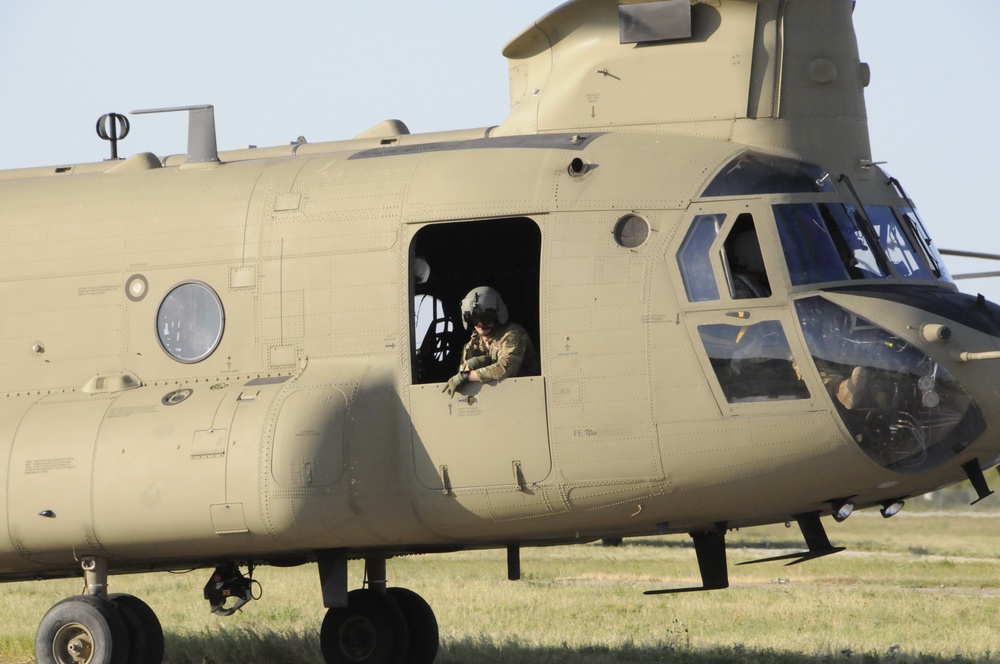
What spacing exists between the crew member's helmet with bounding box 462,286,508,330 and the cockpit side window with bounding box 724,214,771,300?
1652 mm

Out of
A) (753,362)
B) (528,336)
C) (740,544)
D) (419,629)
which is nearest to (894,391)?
(753,362)

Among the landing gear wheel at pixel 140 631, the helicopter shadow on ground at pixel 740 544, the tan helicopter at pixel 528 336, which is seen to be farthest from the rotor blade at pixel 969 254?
the helicopter shadow on ground at pixel 740 544

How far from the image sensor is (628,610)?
655 inches

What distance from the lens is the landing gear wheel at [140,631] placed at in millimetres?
9094

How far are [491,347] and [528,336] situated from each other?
10.6 inches

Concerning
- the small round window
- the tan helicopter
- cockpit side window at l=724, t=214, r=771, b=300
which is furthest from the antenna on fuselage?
cockpit side window at l=724, t=214, r=771, b=300

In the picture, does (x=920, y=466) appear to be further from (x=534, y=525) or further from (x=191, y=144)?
(x=191, y=144)

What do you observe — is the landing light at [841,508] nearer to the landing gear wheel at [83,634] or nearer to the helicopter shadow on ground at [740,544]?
the landing gear wheel at [83,634]

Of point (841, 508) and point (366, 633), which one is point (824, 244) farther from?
point (366, 633)

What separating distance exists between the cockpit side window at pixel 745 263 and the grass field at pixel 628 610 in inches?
181

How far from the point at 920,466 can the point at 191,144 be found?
598cm

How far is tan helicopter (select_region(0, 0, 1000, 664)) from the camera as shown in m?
8.10

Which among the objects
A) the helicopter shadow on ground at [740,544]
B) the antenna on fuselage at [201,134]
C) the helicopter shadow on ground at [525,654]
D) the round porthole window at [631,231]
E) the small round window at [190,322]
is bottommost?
the helicopter shadow on ground at [740,544]

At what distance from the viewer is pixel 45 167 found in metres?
10.9
